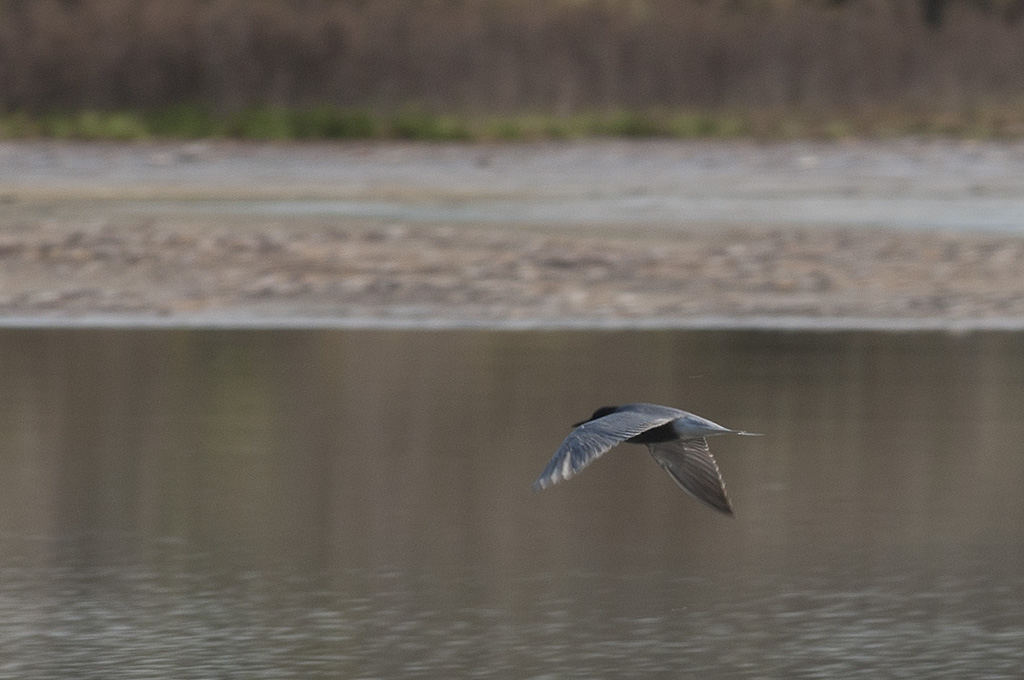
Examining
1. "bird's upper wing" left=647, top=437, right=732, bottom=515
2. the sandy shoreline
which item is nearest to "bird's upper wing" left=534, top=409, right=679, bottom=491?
"bird's upper wing" left=647, top=437, right=732, bottom=515

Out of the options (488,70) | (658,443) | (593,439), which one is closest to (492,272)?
(658,443)

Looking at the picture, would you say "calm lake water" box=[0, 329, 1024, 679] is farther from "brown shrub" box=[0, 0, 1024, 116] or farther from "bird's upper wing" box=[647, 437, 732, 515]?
"brown shrub" box=[0, 0, 1024, 116]

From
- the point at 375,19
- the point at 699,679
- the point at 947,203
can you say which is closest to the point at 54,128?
the point at 375,19

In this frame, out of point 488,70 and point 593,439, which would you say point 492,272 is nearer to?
point 593,439

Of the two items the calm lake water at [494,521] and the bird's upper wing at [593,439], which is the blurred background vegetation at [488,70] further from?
the bird's upper wing at [593,439]

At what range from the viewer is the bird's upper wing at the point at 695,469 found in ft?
21.5

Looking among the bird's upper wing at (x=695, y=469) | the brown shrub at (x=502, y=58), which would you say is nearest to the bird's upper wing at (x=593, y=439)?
the bird's upper wing at (x=695, y=469)

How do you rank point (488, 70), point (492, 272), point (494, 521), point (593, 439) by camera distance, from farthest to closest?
point (488, 70), point (492, 272), point (494, 521), point (593, 439)

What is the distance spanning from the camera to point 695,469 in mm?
6695

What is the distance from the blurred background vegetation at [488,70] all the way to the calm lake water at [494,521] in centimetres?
1005

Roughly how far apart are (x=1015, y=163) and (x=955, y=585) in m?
12.7

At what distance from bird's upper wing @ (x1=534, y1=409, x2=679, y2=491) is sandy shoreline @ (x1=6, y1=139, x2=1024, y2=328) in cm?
653

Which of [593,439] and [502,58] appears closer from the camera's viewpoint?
[593,439]

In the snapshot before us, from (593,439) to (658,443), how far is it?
0.68 metres
